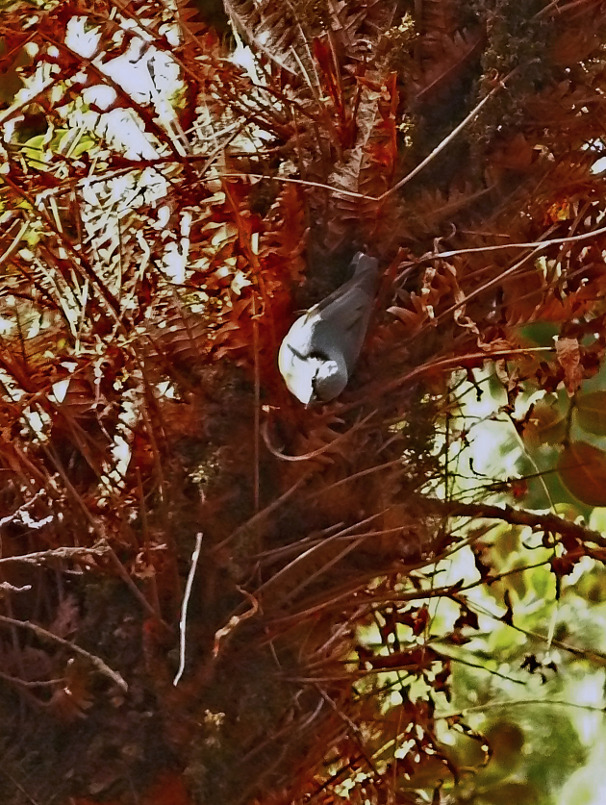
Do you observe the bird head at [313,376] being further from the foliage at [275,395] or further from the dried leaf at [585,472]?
the dried leaf at [585,472]

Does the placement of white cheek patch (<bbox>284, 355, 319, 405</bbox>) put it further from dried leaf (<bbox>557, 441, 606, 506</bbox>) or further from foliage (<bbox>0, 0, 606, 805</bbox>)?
dried leaf (<bbox>557, 441, 606, 506</bbox>)

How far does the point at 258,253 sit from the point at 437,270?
4.8 inches

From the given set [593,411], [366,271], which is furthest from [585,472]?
[366,271]

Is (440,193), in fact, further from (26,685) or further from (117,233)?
(26,685)

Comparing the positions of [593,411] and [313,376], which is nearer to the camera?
[313,376]

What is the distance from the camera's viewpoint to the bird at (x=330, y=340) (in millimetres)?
522

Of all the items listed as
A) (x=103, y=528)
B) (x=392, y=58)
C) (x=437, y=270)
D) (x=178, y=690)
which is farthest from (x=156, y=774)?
(x=392, y=58)

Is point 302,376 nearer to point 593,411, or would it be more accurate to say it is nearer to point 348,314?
point 348,314

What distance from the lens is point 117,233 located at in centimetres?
67

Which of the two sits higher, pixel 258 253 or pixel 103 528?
pixel 258 253

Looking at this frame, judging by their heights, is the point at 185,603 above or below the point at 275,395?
below

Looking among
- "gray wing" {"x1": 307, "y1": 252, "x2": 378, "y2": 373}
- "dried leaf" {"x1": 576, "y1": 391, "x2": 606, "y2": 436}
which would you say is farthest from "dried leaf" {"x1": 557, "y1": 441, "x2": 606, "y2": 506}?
"gray wing" {"x1": 307, "y1": 252, "x2": 378, "y2": 373}

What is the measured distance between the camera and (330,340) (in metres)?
0.53

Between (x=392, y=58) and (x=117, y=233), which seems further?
(x=117, y=233)
